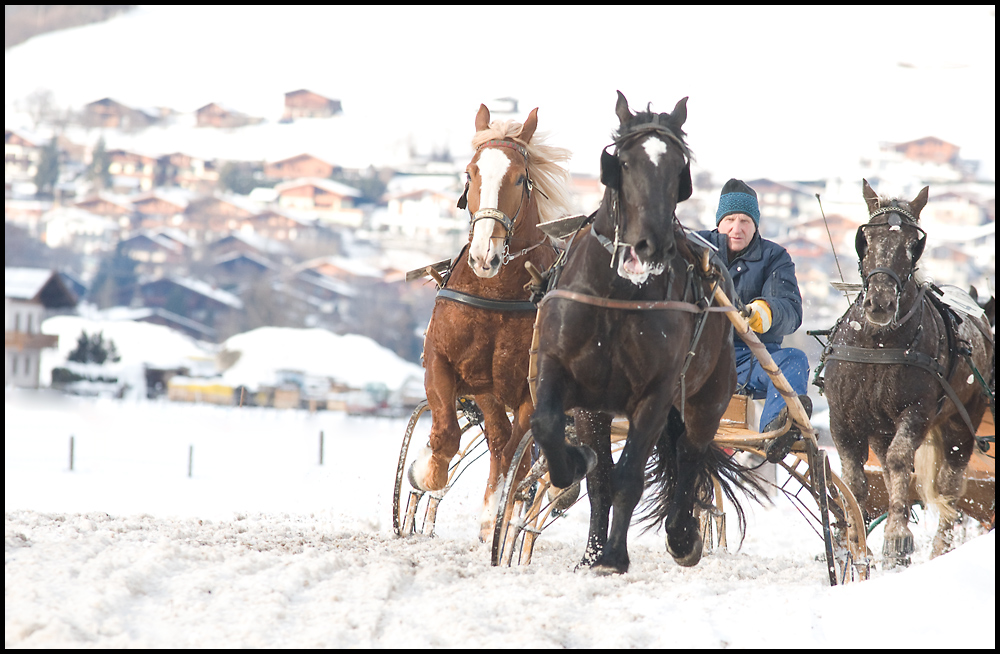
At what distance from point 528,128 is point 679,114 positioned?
4.06 ft

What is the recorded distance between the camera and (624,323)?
418cm

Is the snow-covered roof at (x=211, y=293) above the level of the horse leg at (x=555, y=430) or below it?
above

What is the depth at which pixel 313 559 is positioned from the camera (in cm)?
424

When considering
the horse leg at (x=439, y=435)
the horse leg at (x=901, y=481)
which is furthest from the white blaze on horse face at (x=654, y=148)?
the horse leg at (x=901, y=481)

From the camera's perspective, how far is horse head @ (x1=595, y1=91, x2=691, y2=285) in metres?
3.91

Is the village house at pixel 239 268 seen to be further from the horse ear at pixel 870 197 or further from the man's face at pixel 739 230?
the horse ear at pixel 870 197

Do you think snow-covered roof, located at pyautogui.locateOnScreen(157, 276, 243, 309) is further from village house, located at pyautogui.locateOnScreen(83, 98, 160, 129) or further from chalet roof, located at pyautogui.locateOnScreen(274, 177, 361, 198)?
village house, located at pyautogui.locateOnScreen(83, 98, 160, 129)

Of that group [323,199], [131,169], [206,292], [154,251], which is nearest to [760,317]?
[206,292]

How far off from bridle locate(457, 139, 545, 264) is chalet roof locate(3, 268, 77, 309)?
1243 inches

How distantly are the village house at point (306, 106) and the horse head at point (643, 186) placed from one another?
109452mm

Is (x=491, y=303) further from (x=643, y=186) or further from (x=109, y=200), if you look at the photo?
(x=109, y=200)

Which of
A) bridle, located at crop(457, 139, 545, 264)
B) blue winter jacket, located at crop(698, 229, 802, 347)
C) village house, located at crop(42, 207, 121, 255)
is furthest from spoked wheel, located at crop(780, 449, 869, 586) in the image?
village house, located at crop(42, 207, 121, 255)

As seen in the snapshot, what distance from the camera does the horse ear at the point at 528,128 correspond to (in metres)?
5.36

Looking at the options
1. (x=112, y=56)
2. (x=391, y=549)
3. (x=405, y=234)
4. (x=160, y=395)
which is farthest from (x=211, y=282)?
(x=391, y=549)
